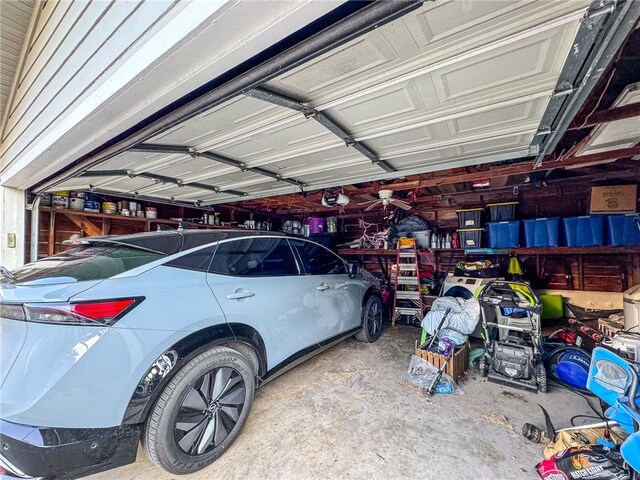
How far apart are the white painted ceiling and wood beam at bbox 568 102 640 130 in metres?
0.37

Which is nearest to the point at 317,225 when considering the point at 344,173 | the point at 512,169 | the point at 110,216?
the point at 344,173

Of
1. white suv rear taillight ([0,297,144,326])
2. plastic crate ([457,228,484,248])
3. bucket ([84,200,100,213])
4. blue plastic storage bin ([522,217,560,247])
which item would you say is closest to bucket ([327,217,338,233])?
plastic crate ([457,228,484,248])

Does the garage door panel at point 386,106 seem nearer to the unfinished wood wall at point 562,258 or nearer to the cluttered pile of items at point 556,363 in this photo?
the cluttered pile of items at point 556,363

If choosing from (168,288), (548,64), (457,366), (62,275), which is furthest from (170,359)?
(457,366)

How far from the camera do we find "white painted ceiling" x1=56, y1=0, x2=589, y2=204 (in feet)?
3.66

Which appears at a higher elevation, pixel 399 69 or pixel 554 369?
pixel 399 69

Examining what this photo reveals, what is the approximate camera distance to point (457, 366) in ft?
9.35

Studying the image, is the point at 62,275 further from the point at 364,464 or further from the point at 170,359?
the point at 364,464

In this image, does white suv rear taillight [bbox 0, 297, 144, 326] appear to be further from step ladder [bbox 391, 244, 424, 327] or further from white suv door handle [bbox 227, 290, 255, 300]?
step ladder [bbox 391, 244, 424, 327]

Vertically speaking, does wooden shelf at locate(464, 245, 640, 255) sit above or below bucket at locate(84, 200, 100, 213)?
below

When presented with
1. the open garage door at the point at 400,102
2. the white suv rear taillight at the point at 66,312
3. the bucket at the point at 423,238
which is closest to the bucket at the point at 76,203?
the open garage door at the point at 400,102

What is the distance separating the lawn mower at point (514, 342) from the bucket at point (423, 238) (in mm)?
2329

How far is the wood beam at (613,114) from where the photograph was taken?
1.84m

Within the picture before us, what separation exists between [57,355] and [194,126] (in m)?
1.58
